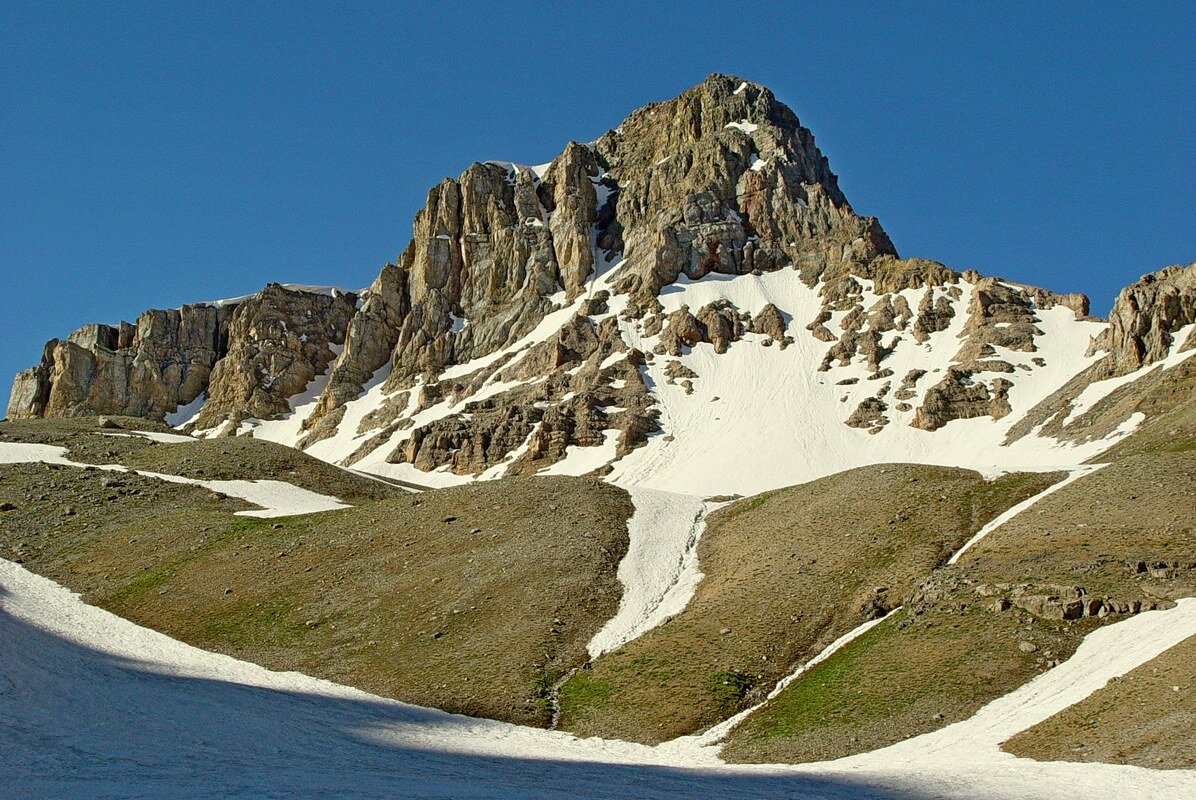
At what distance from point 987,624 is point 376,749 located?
22.7 metres

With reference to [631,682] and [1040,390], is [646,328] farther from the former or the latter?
[631,682]

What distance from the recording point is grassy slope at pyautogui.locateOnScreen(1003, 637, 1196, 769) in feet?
74.1

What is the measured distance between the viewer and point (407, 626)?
41.5 meters

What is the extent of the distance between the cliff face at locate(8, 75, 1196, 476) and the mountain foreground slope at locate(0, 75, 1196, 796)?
696 mm

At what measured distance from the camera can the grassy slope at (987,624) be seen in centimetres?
2922

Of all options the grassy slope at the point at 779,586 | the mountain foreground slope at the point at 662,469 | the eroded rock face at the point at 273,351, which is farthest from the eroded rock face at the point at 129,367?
the grassy slope at the point at 779,586

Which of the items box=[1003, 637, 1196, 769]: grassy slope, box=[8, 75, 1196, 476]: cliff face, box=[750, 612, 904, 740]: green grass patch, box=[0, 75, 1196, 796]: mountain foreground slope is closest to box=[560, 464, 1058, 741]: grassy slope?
box=[0, 75, 1196, 796]: mountain foreground slope

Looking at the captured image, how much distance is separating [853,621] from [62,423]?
91231mm

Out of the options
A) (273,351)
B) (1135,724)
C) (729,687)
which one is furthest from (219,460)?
(273,351)

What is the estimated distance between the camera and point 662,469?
113375 millimetres

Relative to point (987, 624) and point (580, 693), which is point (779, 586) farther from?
point (580, 693)

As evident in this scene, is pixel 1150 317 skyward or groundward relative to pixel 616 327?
groundward

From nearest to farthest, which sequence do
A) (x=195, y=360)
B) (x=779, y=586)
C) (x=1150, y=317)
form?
(x=779, y=586), (x=1150, y=317), (x=195, y=360)

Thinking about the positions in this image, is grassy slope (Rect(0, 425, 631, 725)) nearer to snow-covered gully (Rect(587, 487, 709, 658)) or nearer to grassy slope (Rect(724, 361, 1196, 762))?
snow-covered gully (Rect(587, 487, 709, 658))
